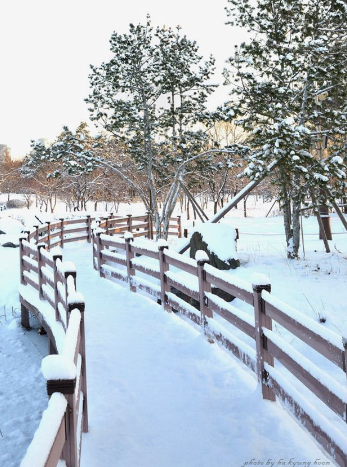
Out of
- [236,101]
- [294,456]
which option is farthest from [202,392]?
[236,101]

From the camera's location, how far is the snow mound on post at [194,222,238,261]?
12227mm

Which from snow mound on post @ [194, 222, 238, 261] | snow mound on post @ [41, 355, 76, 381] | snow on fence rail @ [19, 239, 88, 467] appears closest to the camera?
snow on fence rail @ [19, 239, 88, 467]

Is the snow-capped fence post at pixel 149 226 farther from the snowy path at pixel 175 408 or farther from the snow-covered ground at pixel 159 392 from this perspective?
the snowy path at pixel 175 408

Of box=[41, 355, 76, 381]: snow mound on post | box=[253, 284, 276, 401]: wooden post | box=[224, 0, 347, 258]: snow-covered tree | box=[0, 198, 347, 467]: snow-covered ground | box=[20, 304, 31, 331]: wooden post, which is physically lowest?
box=[20, 304, 31, 331]: wooden post

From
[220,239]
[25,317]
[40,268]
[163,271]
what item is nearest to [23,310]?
[25,317]

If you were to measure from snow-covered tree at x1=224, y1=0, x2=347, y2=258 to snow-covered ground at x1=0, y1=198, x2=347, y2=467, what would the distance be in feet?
11.4

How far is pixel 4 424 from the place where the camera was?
675cm

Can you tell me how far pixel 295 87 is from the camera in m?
15.4

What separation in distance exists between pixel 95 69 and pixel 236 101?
8.60 m

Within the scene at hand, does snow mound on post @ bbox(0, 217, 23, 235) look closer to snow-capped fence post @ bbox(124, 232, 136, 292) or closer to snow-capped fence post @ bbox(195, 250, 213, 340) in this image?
snow-capped fence post @ bbox(124, 232, 136, 292)

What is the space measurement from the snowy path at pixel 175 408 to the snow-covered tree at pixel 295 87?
6858 mm

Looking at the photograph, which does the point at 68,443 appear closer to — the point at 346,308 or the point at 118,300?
the point at 118,300

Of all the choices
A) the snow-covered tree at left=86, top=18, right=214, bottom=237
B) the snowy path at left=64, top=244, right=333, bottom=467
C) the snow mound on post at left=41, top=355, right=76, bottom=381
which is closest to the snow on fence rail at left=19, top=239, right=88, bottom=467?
the snow mound on post at left=41, top=355, right=76, bottom=381

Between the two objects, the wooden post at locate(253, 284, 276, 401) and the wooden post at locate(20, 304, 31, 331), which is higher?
the wooden post at locate(253, 284, 276, 401)
